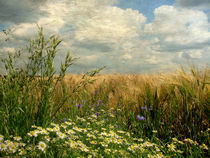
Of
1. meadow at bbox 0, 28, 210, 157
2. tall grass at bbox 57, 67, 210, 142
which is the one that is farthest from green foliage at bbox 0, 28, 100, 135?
tall grass at bbox 57, 67, 210, 142

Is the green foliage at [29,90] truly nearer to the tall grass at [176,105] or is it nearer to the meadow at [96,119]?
the meadow at [96,119]

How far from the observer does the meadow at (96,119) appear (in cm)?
207

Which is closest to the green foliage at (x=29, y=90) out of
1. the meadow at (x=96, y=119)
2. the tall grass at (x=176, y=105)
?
the meadow at (x=96, y=119)

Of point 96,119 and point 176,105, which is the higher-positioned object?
point 176,105

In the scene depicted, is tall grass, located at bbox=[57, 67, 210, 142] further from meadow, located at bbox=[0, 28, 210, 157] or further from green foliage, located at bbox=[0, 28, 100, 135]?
green foliage, located at bbox=[0, 28, 100, 135]

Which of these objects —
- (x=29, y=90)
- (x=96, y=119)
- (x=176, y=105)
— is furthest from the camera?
(x=96, y=119)

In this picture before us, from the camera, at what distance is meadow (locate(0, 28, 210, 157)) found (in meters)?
2.07

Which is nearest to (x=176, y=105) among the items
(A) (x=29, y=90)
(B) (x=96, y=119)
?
(B) (x=96, y=119)

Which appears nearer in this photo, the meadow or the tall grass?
the meadow

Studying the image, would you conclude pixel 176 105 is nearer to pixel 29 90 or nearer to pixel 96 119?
pixel 96 119

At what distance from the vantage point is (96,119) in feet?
12.8

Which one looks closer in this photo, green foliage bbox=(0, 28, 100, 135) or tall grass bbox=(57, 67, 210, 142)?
green foliage bbox=(0, 28, 100, 135)

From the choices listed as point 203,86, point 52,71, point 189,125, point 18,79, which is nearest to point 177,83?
point 203,86

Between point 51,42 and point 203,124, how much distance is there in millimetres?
2903
